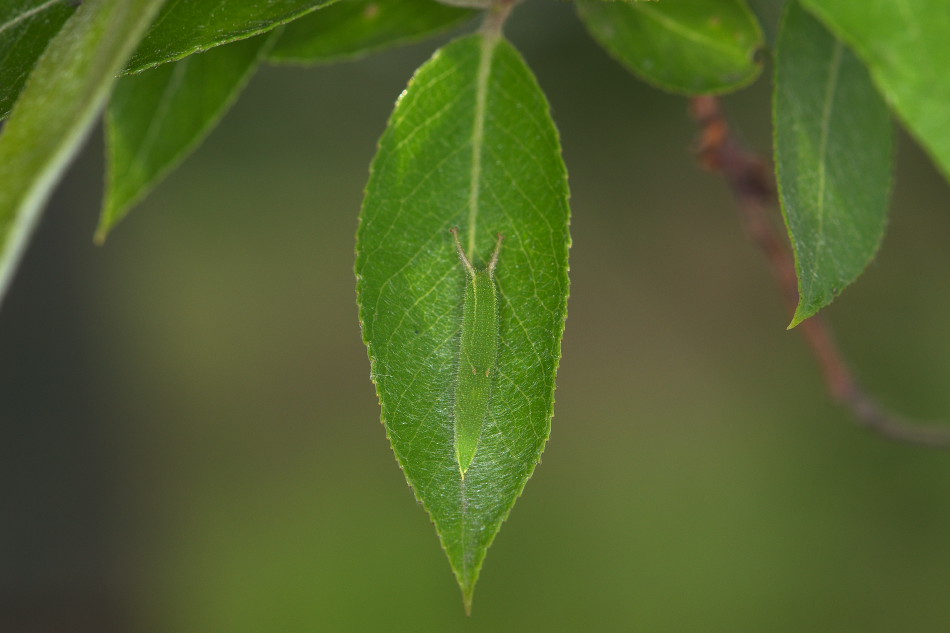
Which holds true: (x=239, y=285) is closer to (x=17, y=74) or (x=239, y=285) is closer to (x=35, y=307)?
(x=35, y=307)

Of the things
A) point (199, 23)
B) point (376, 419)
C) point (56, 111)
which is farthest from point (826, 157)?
point (376, 419)

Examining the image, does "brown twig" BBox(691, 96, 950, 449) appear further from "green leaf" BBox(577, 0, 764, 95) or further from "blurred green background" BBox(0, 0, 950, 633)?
"blurred green background" BBox(0, 0, 950, 633)

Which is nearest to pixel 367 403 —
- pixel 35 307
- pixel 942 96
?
pixel 35 307

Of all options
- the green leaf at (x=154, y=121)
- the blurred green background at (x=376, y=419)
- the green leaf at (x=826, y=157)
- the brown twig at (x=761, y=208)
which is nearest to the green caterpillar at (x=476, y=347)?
the green leaf at (x=826, y=157)

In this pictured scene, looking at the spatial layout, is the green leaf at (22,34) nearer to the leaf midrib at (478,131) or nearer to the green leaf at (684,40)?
the leaf midrib at (478,131)

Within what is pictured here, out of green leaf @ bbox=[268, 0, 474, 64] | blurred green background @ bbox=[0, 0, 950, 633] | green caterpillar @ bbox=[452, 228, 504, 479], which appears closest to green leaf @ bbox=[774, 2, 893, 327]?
green caterpillar @ bbox=[452, 228, 504, 479]

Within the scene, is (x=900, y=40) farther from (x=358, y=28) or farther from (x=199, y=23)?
(x=358, y=28)
